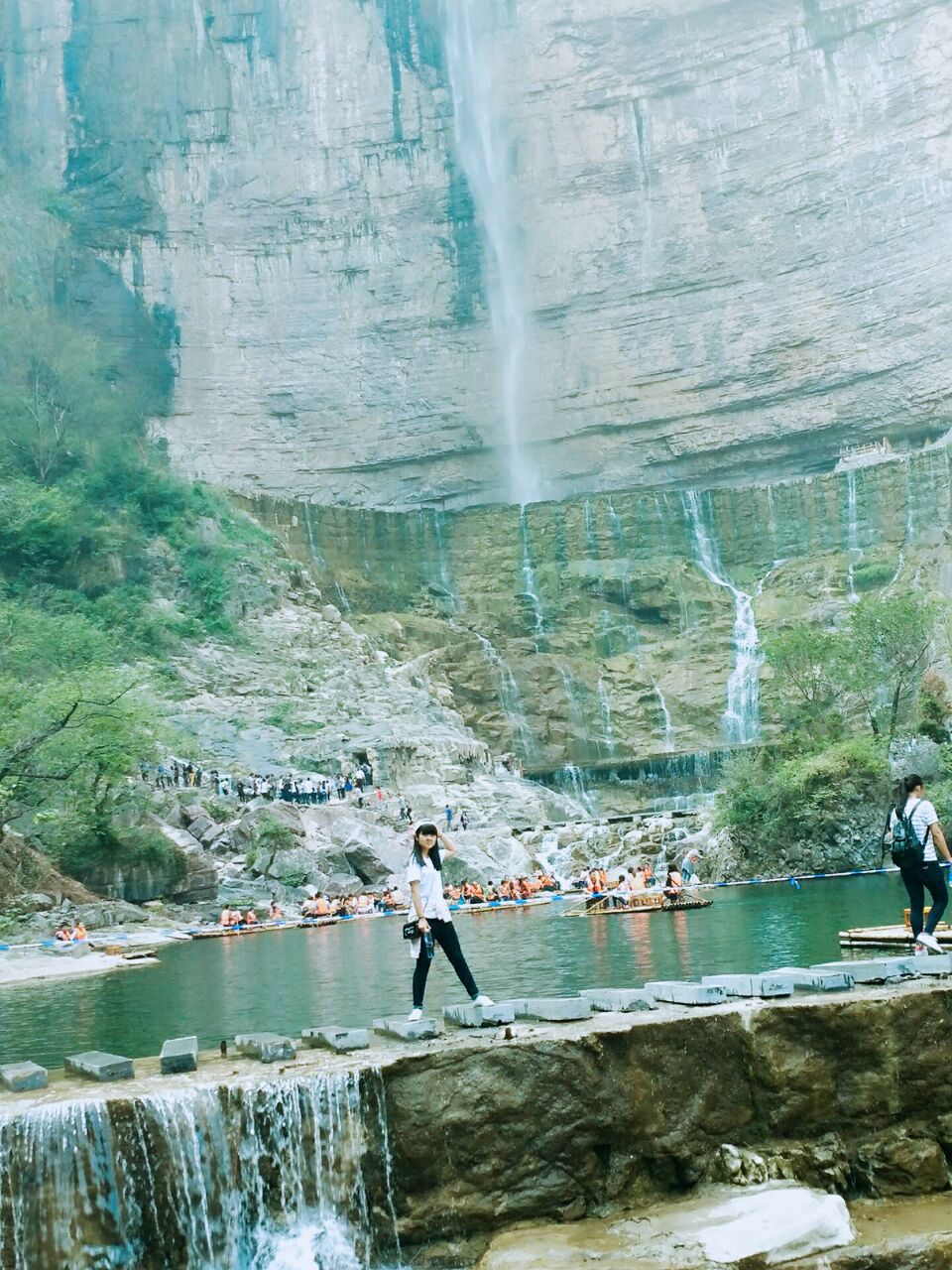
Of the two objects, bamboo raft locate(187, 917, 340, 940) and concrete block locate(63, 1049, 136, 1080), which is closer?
concrete block locate(63, 1049, 136, 1080)

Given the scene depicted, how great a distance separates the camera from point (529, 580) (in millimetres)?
56969

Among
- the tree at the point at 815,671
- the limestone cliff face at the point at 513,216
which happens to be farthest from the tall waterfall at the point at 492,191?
the tree at the point at 815,671

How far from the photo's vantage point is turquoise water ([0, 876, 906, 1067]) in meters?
11.3

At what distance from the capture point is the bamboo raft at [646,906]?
73.9 feet

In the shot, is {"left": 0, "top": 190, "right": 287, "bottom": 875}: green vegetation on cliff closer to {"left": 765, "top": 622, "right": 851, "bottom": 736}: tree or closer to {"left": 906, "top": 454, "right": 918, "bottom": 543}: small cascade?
{"left": 765, "top": 622, "right": 851, "bottom": 736}: tree

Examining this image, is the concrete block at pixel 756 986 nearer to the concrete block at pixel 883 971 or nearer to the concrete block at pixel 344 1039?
the concrete block at pixel 883 971

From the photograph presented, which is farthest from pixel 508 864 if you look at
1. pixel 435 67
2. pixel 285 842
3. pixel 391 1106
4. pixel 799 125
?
pixel 435 67

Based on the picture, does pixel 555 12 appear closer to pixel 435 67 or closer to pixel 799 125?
pixel 435 67

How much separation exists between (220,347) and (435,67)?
61.9ft

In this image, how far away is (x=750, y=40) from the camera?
6300 centimetres

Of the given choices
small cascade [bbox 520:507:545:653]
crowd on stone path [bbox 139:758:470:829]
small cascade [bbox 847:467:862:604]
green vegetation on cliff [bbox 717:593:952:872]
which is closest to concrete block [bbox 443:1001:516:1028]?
green vegetation on cliff [bbox 717:593:952:872]

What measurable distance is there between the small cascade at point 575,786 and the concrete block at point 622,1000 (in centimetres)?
3588

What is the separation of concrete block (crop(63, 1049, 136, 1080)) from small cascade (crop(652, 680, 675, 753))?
43.9 meters

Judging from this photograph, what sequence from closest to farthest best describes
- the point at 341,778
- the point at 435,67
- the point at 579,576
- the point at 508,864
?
the point at 508,864
the point at 341,778
the point at 579,576
the point at 435,67
